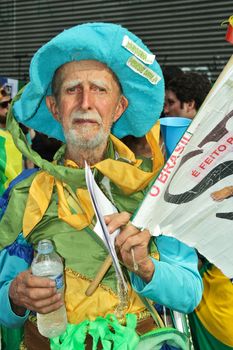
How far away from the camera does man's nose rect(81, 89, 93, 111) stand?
1.90m

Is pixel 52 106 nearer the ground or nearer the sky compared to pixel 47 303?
nearer the sky

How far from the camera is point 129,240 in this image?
1.57m

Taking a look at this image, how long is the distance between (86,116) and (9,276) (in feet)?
2.12

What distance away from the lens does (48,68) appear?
2.06m

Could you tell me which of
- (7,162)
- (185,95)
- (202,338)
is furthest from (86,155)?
(185,95)

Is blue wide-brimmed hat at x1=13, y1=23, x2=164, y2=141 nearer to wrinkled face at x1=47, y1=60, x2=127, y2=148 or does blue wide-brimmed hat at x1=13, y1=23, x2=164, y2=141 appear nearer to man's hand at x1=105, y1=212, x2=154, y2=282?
wrinkled face at x1=47, y1=60, x2=127, y2=148

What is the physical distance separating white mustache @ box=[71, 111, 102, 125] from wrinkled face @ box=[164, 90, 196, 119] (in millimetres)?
2500

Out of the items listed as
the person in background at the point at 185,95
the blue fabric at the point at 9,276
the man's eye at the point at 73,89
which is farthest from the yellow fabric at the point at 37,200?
the person in background at the point at 185,95

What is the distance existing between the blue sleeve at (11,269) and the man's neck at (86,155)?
0.36 m

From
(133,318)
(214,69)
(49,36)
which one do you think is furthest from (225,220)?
(49,36)

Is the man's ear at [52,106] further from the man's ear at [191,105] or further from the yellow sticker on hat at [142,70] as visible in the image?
the man's ear at [191,105]

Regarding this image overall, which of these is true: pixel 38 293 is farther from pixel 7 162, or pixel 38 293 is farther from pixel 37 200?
pixel 7 162

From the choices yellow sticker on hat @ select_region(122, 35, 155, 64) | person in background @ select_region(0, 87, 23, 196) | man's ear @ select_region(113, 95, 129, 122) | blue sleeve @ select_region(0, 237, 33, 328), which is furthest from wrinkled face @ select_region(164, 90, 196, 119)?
blue sleeve @ select_region(0, 237, 33, 328)

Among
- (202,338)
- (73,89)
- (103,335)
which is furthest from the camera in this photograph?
(202,338)
